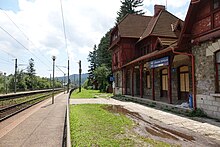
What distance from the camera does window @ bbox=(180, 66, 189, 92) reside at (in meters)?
14.8

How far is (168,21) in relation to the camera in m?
22.1

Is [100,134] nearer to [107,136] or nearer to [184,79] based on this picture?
[107,136]

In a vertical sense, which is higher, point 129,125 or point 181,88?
point 181,88

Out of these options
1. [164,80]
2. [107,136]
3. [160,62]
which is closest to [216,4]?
[160,62]

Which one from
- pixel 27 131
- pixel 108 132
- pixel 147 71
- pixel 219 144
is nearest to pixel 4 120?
pixel 27 131

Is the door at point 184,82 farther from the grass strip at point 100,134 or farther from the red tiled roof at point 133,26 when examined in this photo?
the red tiled roof at point 133,26

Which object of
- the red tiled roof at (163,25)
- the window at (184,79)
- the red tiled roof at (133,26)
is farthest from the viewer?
the red tiled roof at (133,26)

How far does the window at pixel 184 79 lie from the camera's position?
14.8 m

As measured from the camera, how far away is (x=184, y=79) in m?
15.2

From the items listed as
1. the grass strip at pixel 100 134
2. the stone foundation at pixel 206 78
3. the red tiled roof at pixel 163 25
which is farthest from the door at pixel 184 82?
→ the grass strip at pixel 100 134

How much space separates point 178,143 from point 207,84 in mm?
4683

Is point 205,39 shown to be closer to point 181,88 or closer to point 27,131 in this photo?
point 181,88

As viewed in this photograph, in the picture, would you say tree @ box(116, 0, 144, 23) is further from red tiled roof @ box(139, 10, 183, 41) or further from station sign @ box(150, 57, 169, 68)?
station sign @ box(150, 57, 169, 68)

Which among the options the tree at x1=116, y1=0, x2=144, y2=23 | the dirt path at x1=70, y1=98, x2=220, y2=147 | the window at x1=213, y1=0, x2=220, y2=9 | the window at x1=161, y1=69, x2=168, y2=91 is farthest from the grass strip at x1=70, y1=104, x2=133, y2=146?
the tree at x1=116, y1=0, x2=144, y2=23
